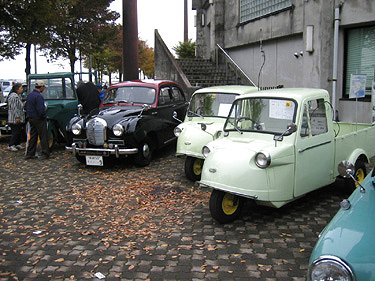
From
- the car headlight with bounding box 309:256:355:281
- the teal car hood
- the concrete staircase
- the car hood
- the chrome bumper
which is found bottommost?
the chrome bumper

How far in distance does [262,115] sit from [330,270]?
12.0ft

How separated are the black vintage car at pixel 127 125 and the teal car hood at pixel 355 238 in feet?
19.4

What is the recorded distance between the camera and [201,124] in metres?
7.57

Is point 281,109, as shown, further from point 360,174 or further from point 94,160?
point 94,160

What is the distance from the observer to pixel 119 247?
471 centimetres

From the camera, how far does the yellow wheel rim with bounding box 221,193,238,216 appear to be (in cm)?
536

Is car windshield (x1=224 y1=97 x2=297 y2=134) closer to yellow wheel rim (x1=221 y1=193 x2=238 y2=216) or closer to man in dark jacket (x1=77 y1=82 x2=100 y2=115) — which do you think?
yellow wheel rim (x1=221 y1=193 x2=238 y2=216)

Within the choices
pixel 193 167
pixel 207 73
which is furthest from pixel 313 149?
pixel 207 73

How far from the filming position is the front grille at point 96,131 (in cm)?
838

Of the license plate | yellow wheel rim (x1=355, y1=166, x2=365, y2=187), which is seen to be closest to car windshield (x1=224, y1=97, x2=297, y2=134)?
yellow wheel rim (x1=355, y1=166, x2=365, y2=187)

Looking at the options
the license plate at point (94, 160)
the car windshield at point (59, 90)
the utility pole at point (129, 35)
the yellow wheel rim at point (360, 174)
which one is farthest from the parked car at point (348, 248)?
the utility pole at point (129, 35)

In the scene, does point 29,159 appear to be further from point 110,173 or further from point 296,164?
point 296,164

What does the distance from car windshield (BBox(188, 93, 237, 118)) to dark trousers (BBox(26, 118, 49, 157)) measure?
3.58m

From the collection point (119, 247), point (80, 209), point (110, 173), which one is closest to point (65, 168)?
point (110, 173)
